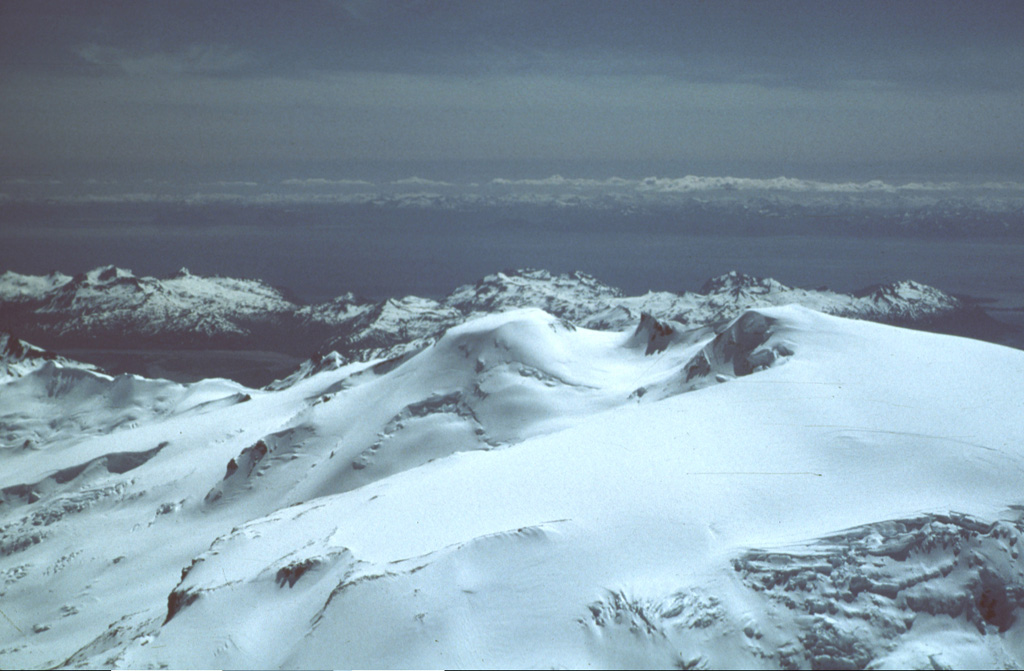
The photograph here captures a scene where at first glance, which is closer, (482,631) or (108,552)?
(482,631)

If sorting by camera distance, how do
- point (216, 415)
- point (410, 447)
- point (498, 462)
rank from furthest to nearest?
1. point (216, 415)
2. point (410, 447)
3. point (498, 462)

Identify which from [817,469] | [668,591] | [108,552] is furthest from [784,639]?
[108,552]

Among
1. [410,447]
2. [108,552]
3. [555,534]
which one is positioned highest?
[555,534]

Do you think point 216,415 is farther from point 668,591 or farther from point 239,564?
point 668,591

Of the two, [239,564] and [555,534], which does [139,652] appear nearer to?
[239,564]

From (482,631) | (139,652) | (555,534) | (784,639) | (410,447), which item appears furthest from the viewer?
(410,447)

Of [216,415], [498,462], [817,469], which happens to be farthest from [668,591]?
[216,415]

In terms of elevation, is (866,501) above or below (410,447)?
above
